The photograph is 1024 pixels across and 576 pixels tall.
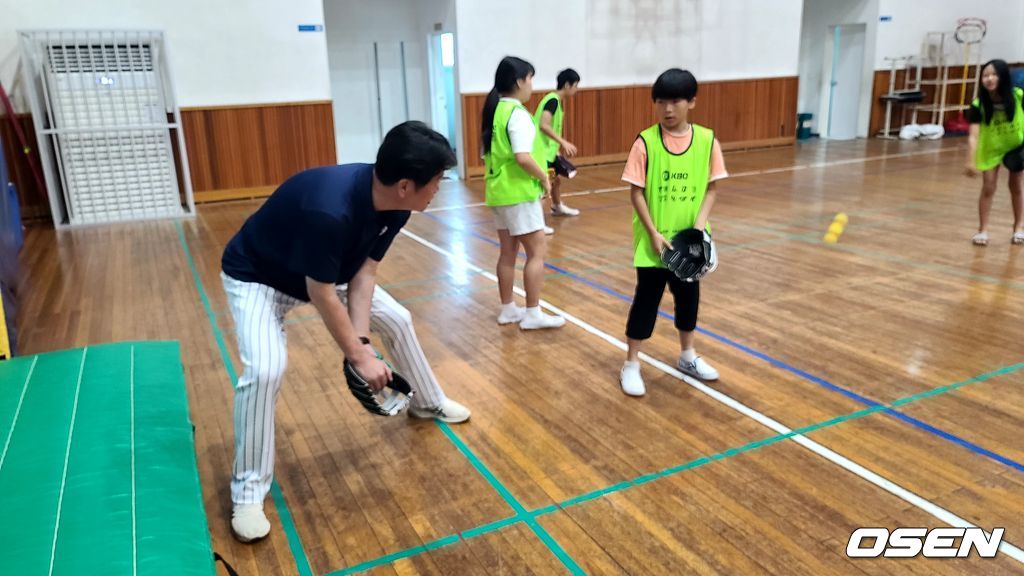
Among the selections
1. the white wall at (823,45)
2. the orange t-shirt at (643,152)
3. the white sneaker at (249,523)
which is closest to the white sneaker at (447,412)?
the white sneaker at (249,523)

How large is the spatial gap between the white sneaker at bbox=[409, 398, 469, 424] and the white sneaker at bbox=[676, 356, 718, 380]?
1.09m

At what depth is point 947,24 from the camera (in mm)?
13820

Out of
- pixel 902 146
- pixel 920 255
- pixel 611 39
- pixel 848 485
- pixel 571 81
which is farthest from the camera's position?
pixel 902 146

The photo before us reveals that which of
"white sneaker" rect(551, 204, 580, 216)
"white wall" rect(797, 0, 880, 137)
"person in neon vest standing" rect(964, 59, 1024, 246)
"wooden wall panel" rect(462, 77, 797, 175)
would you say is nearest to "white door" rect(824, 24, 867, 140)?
"white wall" rect(797, 0, 880, 137)

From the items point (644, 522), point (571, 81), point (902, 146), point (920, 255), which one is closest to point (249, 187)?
point (571, 81)

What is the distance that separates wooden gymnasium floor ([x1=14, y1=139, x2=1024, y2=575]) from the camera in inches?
90.4

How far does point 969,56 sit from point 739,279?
12267mm

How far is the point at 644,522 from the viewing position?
2369mm

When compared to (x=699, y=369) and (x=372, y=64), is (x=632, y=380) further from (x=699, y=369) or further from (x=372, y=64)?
(x=372, y=64)

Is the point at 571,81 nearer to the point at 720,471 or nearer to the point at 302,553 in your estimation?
the point at 720,471

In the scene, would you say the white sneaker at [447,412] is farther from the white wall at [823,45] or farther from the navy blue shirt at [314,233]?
the white wall at [823,45]

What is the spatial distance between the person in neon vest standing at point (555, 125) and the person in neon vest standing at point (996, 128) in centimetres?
291

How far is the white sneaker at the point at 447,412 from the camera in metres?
3.08

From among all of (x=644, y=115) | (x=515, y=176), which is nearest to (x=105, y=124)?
(x=515, y=176)
